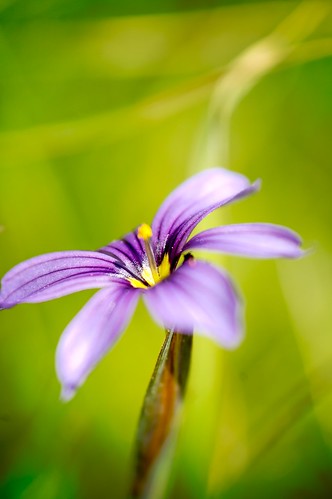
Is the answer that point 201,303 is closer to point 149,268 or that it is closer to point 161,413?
point 161,413

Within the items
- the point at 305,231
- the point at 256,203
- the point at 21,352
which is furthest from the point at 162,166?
the point at 21,352

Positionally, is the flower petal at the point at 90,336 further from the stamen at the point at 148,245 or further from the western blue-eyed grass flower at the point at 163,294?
the stamen at the point at 148,245

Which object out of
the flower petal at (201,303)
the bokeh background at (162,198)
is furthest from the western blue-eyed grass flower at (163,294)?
the bokeh background at (162,198)

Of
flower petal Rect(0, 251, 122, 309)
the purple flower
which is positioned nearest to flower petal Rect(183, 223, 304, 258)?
the purple flower

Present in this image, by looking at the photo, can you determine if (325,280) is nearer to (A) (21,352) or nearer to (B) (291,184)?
(B) (291,184)

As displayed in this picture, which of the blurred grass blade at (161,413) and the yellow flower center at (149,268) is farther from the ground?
the yellow flower center at (149,268)

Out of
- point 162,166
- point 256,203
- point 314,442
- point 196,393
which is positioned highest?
point 162,166
